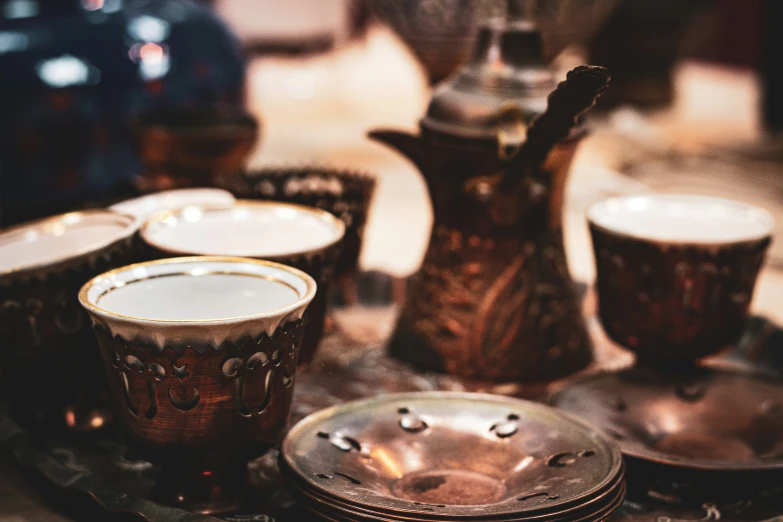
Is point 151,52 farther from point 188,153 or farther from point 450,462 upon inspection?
point 450,462

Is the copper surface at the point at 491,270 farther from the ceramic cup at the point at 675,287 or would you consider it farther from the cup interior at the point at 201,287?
the cup interior at the point at 201,287

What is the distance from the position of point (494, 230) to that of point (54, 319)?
300 millimetres

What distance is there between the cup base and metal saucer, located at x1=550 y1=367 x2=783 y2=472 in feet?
0.72

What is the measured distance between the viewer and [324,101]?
2480 mm

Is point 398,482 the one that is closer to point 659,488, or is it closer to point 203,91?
point 659,488

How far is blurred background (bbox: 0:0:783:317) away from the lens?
1.14 metres

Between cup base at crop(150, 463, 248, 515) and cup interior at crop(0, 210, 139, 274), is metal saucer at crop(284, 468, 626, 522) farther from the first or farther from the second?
cup interior at crop(0, 210, 139, 274)

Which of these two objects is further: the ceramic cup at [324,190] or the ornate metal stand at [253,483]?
the ceramic cup at [324,190]

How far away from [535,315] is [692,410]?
13cm

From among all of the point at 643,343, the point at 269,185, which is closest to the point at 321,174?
the point at 269,185

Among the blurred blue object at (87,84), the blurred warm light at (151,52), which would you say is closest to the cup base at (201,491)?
the blurred blue object at (87,84)

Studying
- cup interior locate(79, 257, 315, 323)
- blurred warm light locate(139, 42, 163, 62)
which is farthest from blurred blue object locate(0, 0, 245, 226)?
cup interior locate(79, 257, 315, 323)

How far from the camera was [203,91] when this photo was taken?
130 centimetres

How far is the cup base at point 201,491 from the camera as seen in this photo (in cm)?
51
